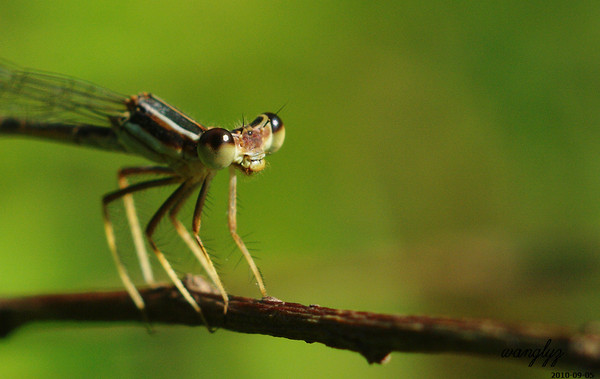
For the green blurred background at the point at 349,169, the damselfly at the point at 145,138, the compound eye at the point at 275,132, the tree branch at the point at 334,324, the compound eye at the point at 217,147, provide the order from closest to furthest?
the tree branch at the point at 334,324 < the compound eye at the point at 217,147 < the damselfly at the point at 145,138 < the compound eye at the point at 275,132 < the green blurred background at the point at 349,169

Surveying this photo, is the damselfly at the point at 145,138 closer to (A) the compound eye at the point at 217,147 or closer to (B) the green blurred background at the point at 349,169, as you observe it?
(A) the compound eye at the point at 217,147

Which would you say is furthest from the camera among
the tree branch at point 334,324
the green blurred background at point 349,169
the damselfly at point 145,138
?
the green blurred background at point 349,169

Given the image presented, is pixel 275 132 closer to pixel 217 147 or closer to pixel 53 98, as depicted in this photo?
pixel 217 147

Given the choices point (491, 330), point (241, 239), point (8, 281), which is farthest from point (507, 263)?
point (8, 281)

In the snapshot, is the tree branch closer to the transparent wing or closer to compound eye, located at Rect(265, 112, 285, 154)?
compound eye, located at Rect(265, 112, 285, 154)

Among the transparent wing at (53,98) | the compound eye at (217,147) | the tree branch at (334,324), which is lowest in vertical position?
the tree branch at (334,324)

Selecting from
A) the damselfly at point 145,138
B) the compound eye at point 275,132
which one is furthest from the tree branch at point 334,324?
the compound eye at point 275,132

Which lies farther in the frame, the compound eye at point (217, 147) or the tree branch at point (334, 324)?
the compound eye at point (217, 147)

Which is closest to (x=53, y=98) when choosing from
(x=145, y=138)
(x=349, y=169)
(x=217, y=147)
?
(x=145, y=138)
